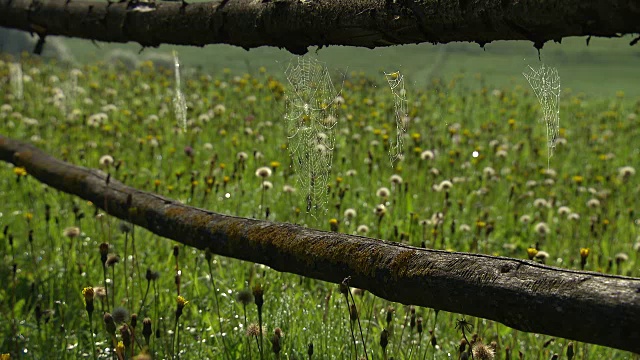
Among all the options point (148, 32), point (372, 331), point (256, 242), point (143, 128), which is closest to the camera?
point (256, 242)

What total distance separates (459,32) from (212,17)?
154 centimetres

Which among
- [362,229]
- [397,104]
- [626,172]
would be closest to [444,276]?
[397,104]

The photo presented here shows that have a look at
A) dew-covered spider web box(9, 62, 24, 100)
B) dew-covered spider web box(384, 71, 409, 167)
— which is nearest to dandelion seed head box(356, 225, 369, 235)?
dew-covered spider web box(384, 71, 409, 167)

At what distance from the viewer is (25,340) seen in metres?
3.58

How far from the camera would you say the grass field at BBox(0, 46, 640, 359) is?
3.61 metres

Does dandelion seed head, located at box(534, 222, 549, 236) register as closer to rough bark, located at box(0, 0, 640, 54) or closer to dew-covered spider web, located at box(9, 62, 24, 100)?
rough bark, located at box(0, 0, 640, 54)

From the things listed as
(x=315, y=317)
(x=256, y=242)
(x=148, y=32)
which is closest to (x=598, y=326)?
(x=256, y=242)

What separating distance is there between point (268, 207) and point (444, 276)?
7.61 feet

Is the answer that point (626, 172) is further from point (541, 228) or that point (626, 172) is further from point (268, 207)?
point (268, 207)

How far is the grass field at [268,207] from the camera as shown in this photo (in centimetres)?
361

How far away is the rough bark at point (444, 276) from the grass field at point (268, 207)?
0.69 feet

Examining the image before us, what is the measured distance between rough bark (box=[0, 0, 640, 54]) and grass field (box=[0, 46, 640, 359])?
11.4 inches

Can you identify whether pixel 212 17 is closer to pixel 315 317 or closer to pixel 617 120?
pixel 315 317

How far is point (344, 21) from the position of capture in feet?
8.90
